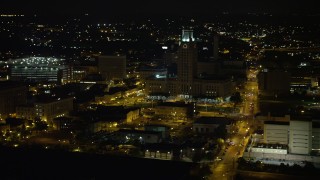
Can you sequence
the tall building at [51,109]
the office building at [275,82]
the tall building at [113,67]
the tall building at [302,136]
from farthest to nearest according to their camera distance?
the tall building at [113,67], the office building at [275,82], the tall building at [51,109], the tall building at [302,136]

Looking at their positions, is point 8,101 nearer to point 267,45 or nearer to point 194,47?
point 194,47

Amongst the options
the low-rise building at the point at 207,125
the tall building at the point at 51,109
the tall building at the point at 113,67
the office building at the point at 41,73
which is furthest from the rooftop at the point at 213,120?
the tall building at the point at 113,67

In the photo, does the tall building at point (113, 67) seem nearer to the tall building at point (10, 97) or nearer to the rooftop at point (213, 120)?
the tall building at point (10, 97)

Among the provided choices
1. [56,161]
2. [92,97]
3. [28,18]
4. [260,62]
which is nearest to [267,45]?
[260,62]

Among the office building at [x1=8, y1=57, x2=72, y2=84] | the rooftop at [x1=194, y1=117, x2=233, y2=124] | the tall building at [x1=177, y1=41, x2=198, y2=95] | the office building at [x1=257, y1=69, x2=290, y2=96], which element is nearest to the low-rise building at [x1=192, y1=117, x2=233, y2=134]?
the rooftop at [x1=194, y1=117, x2=233, y2=124]

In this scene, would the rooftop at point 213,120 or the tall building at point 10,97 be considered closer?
the rooftop at point 213,120

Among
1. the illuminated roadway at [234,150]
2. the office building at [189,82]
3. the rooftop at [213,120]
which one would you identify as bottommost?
the illuminated roadway at [234,150]

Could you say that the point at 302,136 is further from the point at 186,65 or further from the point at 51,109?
the point at 186,65
